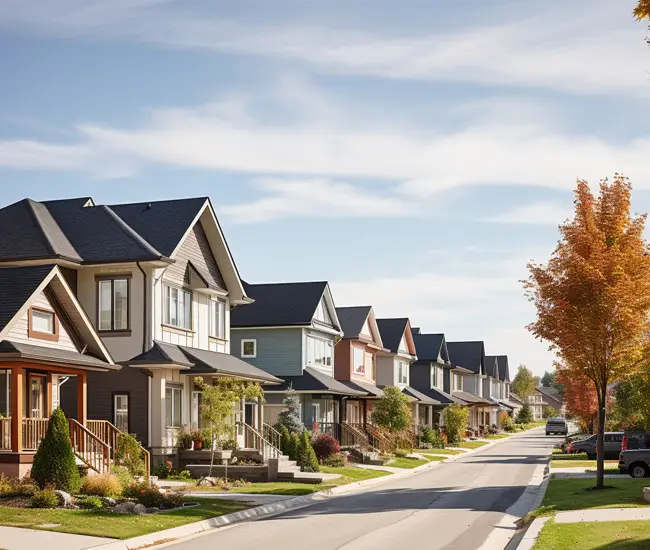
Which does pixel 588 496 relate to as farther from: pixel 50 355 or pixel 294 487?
pixel 50 355

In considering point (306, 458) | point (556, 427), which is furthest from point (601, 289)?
point (556, 427)

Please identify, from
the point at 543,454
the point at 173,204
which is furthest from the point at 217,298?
the point at 543,454

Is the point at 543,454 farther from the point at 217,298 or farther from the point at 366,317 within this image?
the point at 217,298

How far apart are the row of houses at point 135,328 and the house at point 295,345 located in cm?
7

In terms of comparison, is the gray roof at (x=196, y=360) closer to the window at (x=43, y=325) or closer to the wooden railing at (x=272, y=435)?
the wooden railing at (x=272, y=435)

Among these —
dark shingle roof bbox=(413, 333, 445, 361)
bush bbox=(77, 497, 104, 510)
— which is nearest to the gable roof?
bush bbox=(77, 497, 104, 510)

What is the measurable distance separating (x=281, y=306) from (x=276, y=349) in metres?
2.65

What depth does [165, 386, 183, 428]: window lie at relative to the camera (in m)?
36.2

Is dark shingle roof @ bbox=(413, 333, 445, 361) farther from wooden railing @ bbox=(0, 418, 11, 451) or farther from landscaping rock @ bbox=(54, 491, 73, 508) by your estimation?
landscaping rock @ bbox=(54, 491, 73, 508)

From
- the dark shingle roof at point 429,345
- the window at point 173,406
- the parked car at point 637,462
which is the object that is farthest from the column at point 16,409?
the dark shingle roof at point 429,345

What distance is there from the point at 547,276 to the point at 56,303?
15132 millimetres

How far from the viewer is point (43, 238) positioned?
1399 inches

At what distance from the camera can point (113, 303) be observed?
118 feet

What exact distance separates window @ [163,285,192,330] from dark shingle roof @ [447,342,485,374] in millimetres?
70965
